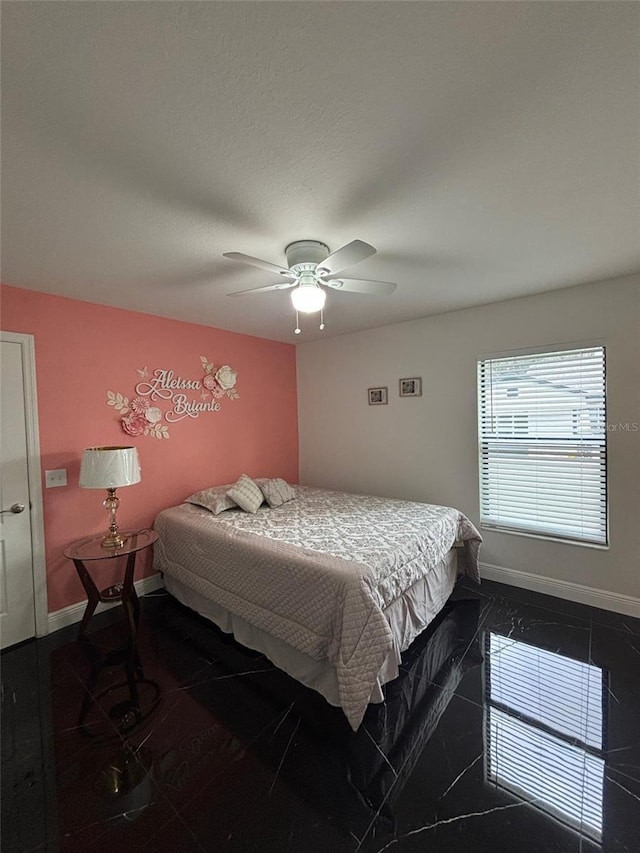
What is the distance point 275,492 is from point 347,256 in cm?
234

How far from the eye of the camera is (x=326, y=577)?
188 centimetres

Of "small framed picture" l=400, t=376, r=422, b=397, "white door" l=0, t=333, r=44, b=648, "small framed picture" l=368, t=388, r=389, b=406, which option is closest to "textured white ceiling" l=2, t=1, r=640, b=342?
"white door" l=0, t=333, r=44, b=648

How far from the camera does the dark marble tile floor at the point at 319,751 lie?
1.28 meters

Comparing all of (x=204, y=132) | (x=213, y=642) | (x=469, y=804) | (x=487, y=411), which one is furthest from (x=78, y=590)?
(x=487, y=411)

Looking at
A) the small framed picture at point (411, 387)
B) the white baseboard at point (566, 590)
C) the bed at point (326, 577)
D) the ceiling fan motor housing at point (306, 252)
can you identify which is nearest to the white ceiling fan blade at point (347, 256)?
the ceiling fan motor housing at point (306, 252)

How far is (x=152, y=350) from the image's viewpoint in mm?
3156

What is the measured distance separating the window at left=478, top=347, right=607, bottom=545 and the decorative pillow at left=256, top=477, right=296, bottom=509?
183cm

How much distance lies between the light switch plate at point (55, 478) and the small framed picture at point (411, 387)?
9.96 feet

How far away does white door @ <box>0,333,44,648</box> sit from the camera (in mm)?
2348

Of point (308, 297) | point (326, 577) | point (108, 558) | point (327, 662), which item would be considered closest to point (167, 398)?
point (108, 558)

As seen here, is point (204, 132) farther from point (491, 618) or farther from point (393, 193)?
point (491, 618)

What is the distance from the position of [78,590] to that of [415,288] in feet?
11.4

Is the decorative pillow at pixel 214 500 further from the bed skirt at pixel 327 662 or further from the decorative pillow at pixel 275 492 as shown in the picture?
the bed skirt at pixel 327 662

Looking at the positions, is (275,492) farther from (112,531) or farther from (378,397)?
(378,397)
